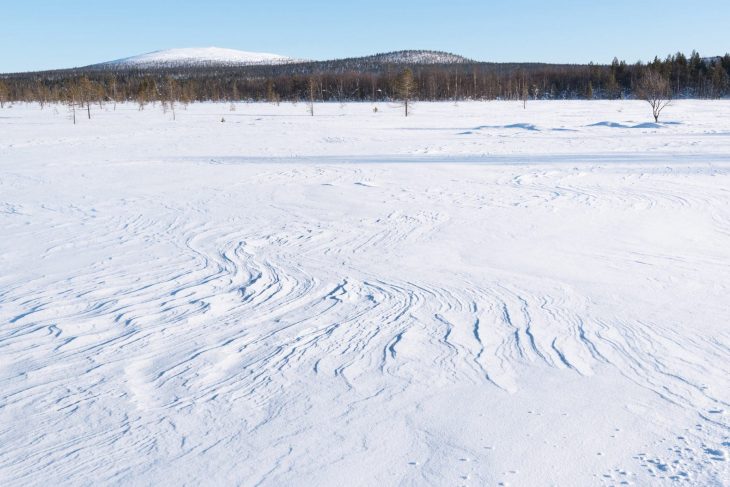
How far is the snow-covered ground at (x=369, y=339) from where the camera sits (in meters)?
3.34

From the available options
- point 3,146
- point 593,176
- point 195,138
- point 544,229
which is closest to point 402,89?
point 195,138

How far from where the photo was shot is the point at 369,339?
5035 mm

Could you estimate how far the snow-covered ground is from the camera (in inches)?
131

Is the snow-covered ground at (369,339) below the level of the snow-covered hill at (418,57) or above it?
below

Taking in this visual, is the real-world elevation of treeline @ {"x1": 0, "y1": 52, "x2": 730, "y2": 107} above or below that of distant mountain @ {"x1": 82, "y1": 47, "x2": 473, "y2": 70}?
below

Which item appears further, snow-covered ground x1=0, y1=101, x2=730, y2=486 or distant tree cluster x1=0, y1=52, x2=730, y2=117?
distant tree cluster x1=0, y1=52, x2=730, y2=117

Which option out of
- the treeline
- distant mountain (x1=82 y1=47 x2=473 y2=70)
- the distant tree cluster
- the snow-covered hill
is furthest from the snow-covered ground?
the snow-covered hill

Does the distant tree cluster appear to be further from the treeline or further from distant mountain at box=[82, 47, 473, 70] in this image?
distant mountain at box=[82, 47, 473, 70]

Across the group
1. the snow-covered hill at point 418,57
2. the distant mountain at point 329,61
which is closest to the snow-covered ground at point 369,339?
the distant mountain at point 329,61

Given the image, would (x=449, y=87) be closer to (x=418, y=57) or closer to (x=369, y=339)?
(x=369, y=339)

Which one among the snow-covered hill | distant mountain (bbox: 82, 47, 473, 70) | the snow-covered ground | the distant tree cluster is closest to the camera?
the snow-covered ground

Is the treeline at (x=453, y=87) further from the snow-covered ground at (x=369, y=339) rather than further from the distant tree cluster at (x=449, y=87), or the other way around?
the snow-covered ground at (x=369, y=339)

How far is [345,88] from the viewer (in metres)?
86.2

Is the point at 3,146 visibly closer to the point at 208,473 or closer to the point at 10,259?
the point at 10,259
